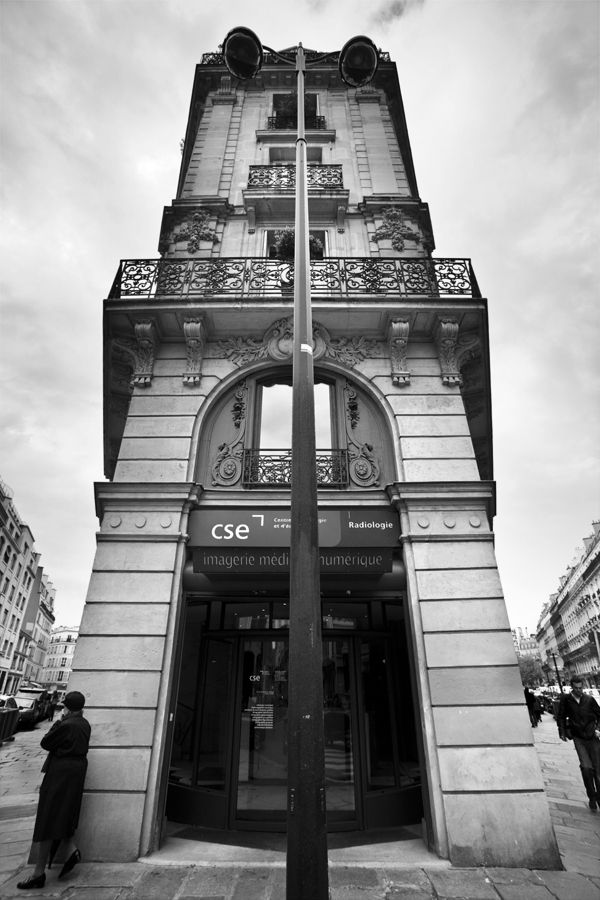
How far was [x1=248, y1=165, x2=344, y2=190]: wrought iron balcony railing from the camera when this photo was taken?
12.8 meters

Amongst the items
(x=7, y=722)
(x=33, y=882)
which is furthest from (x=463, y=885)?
(x=7, y=722)

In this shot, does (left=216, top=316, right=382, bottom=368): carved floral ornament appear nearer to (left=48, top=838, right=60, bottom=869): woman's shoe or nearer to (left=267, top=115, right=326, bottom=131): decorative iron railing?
(left=48, top=838, right=60, bottom=869): woman's shoe

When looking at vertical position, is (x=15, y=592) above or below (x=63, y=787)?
above

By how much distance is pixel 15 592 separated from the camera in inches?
2317

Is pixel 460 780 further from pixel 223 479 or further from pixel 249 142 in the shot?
pixel 249 142

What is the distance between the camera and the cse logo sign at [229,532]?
7.59m

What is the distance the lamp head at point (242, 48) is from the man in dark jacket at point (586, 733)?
11710 mm

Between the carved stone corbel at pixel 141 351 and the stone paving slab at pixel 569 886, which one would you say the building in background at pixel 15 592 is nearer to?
the carved stone corbel at pixel 141 351

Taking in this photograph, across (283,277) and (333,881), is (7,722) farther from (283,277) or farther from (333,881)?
(283,277)

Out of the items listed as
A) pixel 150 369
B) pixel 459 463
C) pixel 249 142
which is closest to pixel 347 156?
pixel 249 142

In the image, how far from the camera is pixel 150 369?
9.24 meters

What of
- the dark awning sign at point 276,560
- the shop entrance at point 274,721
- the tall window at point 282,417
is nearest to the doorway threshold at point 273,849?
the shop entrance at point 274,721

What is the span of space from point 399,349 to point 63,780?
842 cm

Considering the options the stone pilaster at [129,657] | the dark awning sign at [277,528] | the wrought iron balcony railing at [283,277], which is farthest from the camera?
the wrought iron balcony railing at [283,277]
